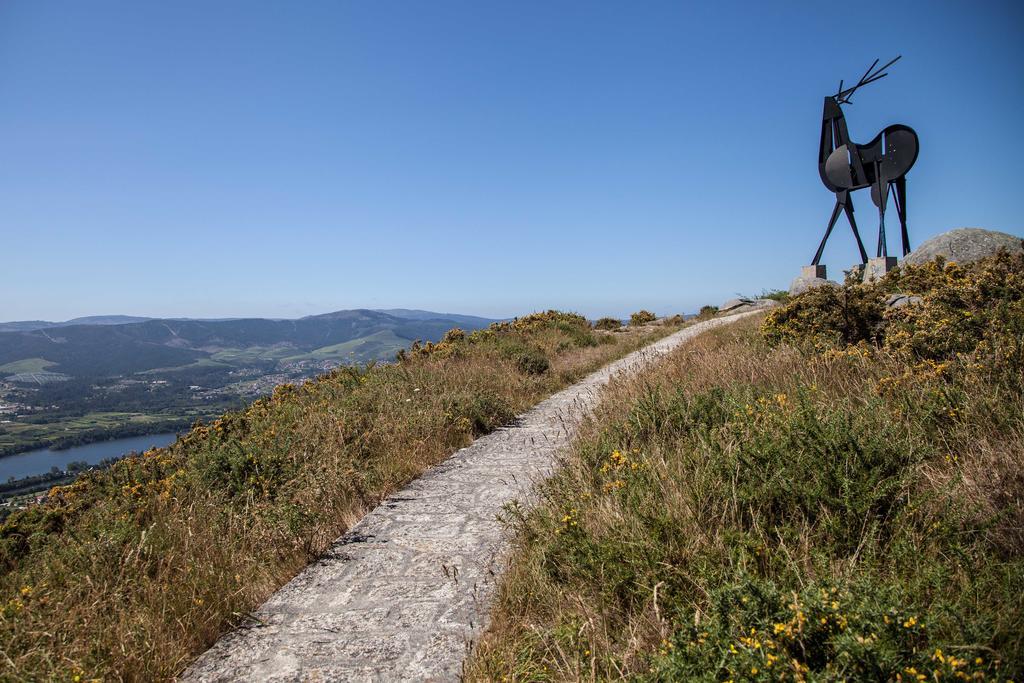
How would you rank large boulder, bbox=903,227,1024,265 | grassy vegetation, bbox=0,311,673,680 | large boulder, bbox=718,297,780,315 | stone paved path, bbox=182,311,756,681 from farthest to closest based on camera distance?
large boulder, bbox=718,297,780,315 < large boulder, bbox=903,227,1024,265 < grassy vegetation, bbox=0,311,673,680 < stone paved path, bbox=182,311,756,681

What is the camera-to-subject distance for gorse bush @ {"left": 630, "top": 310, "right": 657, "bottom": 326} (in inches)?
999

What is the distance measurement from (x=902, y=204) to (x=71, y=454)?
66136 millimetres

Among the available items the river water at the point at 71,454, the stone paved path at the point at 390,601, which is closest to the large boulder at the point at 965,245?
the stone paved path at the point at 390,601

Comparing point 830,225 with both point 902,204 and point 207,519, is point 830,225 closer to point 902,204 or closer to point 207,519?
point 902,204

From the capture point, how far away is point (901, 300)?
746 centimetres

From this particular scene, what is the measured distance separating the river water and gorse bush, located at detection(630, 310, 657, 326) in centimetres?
3656

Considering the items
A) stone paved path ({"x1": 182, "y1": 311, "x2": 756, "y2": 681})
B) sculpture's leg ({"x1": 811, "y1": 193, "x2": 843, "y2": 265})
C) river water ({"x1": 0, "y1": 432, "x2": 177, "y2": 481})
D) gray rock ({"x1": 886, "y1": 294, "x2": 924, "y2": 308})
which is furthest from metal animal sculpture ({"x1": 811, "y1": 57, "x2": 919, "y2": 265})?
river water ({"x1": 0, "y1": 432, "x2": 177, "y2": 481})

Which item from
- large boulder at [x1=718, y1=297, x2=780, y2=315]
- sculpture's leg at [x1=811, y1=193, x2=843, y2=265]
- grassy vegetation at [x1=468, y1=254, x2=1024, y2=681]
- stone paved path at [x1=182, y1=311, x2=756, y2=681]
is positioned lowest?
stone paved path at [x1=182, y1=311, x2=756, y2=681]

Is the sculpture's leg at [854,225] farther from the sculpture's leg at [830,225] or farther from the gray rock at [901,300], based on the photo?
the gray rock at [901,300]

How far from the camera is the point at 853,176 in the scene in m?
21.3

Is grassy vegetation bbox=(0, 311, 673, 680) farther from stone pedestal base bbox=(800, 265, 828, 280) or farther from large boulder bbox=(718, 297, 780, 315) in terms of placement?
large boulder bbox=(718, 297, 780, 315)

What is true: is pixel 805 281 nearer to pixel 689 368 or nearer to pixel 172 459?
pixel 689 368

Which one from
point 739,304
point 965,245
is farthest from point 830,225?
point 965,245

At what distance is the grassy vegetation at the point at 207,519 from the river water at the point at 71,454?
128 ft
